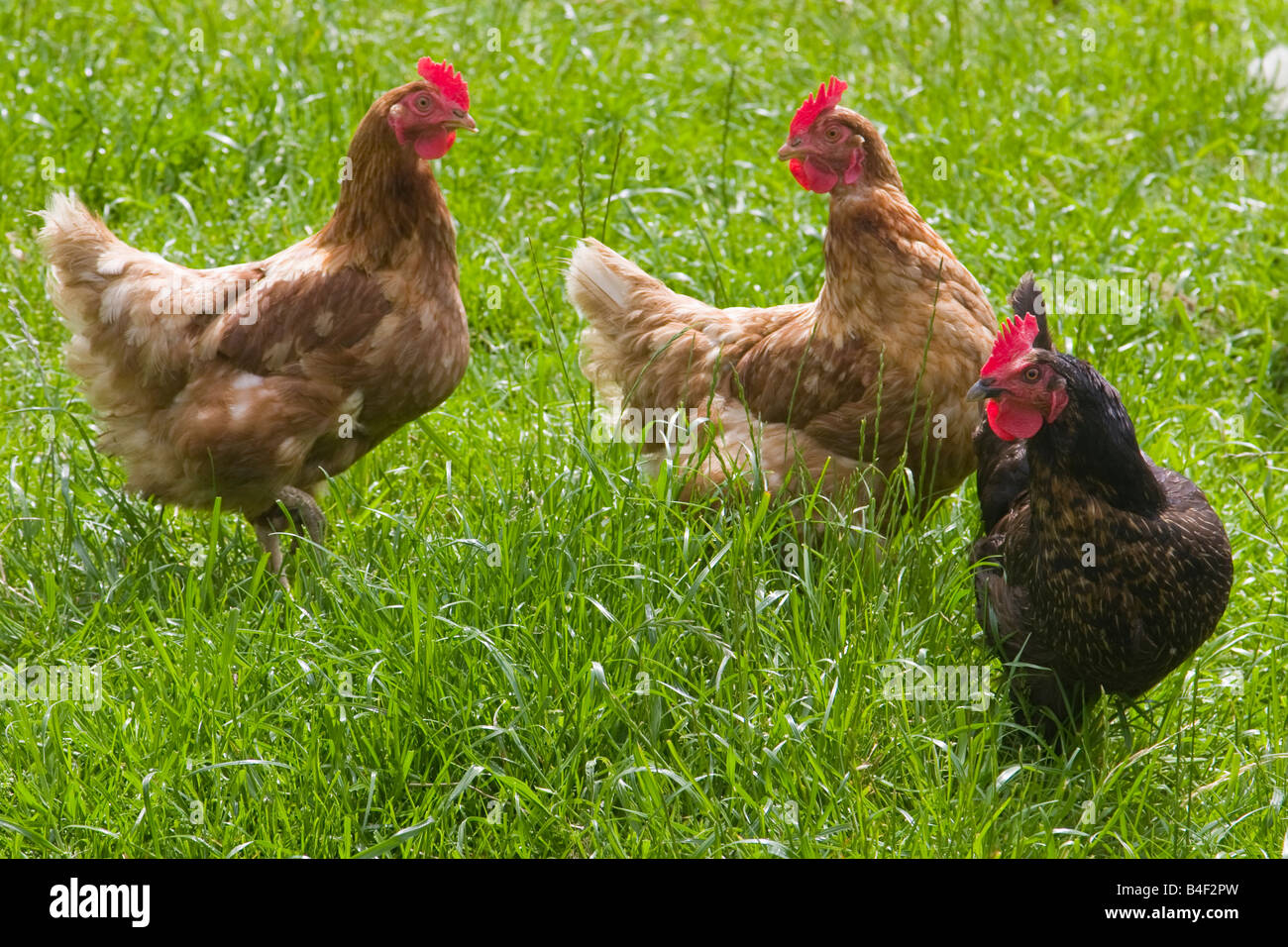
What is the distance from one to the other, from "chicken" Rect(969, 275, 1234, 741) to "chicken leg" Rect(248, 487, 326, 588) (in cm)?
207

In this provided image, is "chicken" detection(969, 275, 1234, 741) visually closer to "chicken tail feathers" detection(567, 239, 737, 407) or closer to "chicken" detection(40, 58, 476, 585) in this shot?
"chicken tail feathers" detection(567, 239, 737, 407)

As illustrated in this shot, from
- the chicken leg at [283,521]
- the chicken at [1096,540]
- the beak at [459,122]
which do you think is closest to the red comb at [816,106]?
the beak at [459,122]

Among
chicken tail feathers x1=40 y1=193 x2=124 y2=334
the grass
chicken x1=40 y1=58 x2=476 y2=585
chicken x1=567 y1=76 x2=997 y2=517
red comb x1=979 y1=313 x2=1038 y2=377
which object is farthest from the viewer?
chicken tail feathers x1=40 y1=193 x2=124 y2=334

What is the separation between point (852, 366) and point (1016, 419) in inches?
35.0

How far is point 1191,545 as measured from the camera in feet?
Result: 11.2

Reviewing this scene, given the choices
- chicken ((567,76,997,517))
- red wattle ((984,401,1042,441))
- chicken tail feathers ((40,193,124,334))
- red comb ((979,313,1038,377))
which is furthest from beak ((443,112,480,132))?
red wattle ((984,401,1042,441))

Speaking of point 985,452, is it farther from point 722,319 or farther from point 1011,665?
point 722,319

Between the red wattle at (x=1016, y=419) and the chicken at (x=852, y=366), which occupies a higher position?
the chicken at (x=852, y=366)

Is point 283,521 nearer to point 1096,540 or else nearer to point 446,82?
point 446,82

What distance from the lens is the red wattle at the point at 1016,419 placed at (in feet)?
11.3

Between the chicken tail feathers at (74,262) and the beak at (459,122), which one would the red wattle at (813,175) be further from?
the chicken tail feathers at (74,262)

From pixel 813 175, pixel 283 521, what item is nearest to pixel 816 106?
pixel 813 175

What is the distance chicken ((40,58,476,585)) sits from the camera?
4316 mm

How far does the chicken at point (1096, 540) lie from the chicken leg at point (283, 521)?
207 cm
